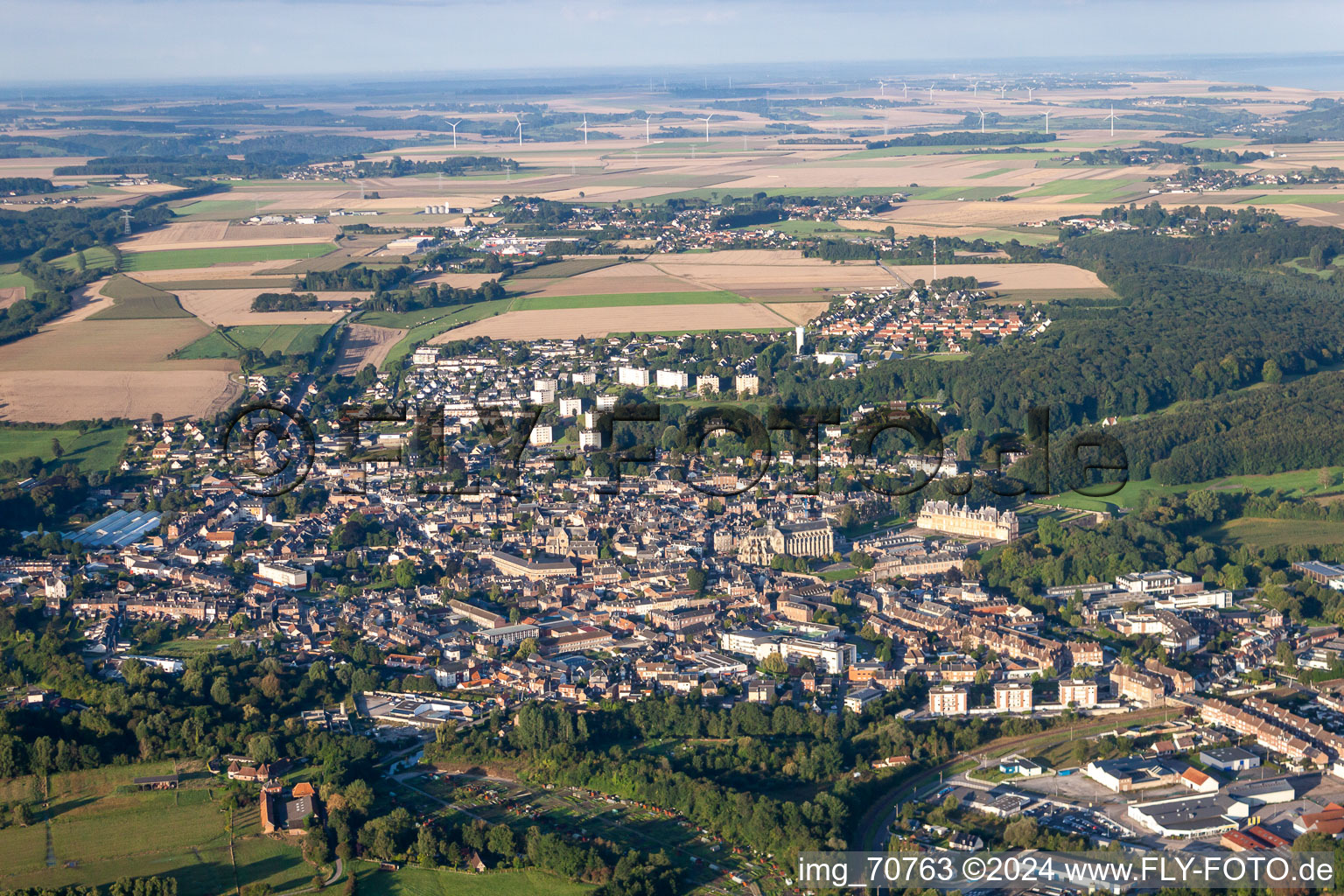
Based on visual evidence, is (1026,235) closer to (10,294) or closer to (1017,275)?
(1017,275)

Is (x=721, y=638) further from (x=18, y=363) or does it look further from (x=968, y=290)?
(x=968, y=290)

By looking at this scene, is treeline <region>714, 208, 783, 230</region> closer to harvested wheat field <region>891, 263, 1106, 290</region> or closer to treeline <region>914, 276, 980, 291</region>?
harvested wheat field <region>891, 263, 1106, 290</region>

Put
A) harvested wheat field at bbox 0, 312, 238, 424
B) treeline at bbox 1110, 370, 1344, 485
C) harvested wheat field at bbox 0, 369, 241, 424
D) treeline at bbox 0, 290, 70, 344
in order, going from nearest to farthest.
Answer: treeline at bbox 1110, 370, 1344, 485, harvested wheat field at bbox 0, 369, 241, 424, harvested wheat field at bbox 0, 312, 238, 424, treeline at bbox 0, 290, 70, 344

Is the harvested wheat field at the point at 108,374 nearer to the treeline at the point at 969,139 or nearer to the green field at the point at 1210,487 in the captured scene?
the green field at the point at 1210,487

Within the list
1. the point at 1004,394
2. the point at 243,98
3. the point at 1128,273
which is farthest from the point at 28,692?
the point at 243,98

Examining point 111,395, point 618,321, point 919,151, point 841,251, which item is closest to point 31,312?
point 111,395

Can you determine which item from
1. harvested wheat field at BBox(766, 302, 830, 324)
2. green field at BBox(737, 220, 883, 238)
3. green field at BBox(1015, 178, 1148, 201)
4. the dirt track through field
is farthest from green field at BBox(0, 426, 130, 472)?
green field at BBox(1015, 178, 1148, 201)
